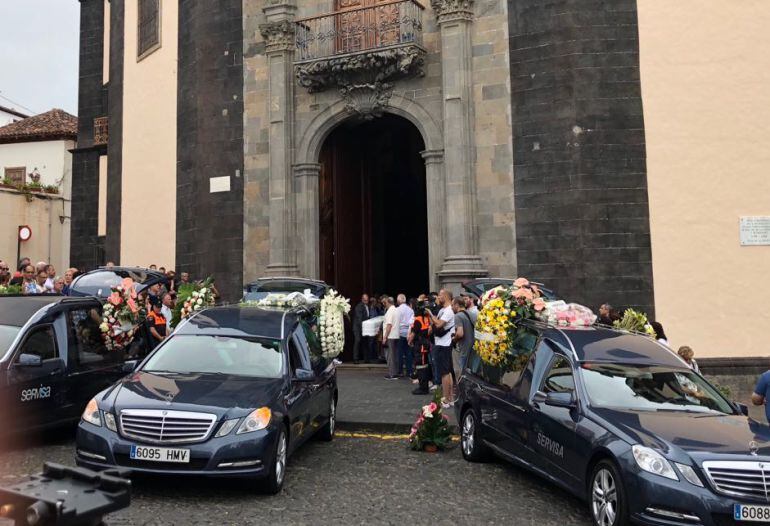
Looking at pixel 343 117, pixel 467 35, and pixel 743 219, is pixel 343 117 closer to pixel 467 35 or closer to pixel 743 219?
pixel 467 35

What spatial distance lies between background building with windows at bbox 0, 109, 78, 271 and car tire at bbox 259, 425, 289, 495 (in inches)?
1171

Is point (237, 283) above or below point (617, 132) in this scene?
below

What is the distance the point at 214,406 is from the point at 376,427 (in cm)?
411

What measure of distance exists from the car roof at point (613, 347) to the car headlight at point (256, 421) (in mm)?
2883

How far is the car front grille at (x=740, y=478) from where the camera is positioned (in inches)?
196

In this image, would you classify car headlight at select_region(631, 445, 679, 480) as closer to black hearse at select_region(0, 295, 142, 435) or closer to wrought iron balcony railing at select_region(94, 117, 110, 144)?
black hearse at select_region(0, 295, 142, 435)

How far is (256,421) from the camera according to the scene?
625 cm

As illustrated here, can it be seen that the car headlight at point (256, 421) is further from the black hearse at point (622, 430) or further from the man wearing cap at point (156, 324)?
the man wearing cap at point (156, 324)

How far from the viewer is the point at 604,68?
15.4m

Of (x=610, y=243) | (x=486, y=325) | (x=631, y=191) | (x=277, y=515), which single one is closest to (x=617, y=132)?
(x=631, y=191)

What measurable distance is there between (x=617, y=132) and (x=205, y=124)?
1056 cm

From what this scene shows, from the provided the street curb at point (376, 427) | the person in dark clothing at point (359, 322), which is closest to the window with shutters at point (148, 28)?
the person in dark clothing at point (359, 322)

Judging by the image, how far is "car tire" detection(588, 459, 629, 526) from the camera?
17.1 ft

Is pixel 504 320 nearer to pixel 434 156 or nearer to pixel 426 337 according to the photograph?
pixel 426 337
